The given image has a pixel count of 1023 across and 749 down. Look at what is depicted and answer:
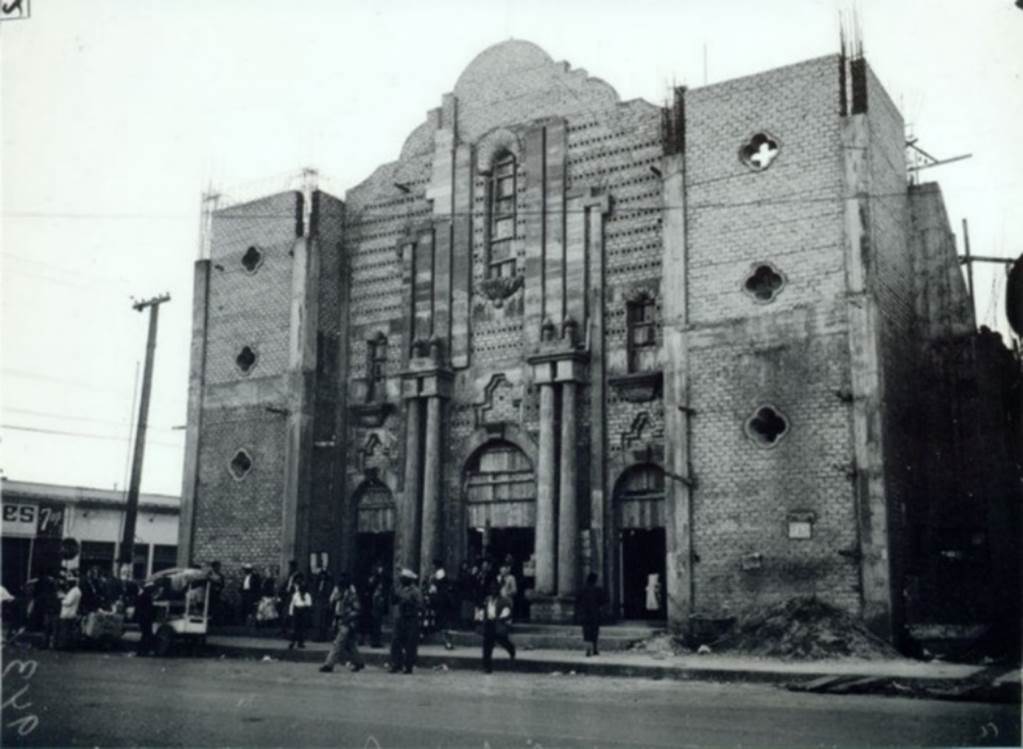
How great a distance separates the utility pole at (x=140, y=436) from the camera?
29.6 m

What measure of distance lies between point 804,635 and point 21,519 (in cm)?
2955

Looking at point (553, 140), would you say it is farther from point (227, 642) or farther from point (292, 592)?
point (227, 642)

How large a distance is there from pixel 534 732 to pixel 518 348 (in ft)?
47.9

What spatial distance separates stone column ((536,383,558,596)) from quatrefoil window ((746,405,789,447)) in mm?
4554

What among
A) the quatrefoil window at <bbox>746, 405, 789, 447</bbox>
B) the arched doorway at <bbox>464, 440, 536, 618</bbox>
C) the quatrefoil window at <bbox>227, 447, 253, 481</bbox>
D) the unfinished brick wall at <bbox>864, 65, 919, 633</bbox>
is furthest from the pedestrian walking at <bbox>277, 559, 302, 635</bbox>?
A: the unfinished brick wall at <bbox>864, 65, 919, 633</bbox>

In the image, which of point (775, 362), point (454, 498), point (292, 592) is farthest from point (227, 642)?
point (775, 362)

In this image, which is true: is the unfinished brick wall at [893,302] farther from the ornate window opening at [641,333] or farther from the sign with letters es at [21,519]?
the sign with letters es at [21,519]

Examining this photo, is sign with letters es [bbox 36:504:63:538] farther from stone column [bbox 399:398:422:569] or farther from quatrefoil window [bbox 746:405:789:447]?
quatrefoil window [bbox 746:405:789:447]

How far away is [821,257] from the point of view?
1934 centimetres

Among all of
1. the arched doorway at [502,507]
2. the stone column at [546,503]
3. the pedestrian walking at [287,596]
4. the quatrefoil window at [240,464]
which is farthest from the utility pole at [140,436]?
the stone column at [546,503]

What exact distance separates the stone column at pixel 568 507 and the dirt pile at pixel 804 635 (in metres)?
3.78

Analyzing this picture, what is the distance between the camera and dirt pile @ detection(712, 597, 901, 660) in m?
17.0

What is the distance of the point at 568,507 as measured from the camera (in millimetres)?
21656

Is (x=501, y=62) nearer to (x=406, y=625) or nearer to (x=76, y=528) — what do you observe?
(x=406, y=625)
